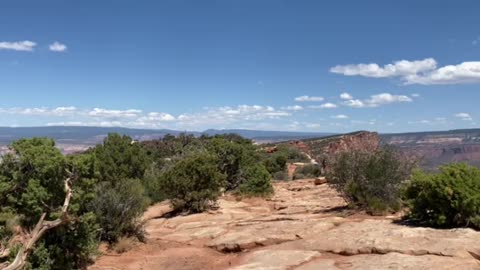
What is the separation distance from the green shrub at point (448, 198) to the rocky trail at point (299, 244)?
0.72 metres

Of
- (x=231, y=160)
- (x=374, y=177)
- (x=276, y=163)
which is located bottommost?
(x=276, y=163)

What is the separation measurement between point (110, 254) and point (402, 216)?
9200mm

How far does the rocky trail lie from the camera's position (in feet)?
36.9

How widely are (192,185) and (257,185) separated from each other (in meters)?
6.91

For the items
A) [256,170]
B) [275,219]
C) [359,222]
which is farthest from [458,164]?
[256,170]

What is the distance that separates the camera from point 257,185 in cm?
2958

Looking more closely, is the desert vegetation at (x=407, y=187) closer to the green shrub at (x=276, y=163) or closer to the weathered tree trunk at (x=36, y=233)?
the weathered tree trunk at (x=36, y=233)

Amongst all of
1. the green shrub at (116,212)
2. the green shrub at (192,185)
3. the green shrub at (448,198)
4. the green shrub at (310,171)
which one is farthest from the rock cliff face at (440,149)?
the green shrub at (116,212)

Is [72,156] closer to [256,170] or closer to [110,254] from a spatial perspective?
[110,254]

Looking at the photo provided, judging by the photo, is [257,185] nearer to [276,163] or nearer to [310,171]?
[310,171]

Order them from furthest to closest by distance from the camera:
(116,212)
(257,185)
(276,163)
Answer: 1. (276,163)
2. (257,185)
3. (116,212)

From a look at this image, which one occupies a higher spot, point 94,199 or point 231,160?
point 231,160

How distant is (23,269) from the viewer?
37.1 ft

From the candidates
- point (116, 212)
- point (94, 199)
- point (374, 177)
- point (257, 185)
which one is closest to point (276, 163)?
point (257, 185)
